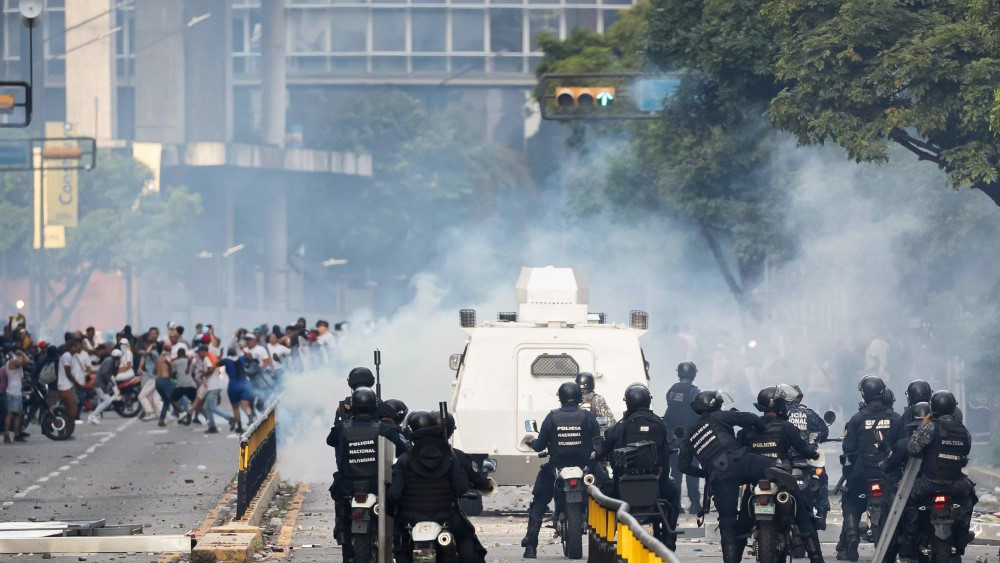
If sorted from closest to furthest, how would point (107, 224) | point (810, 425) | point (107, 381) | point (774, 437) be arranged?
point (774, 437), point (810, 425), point (107, 381), point (107, 224)

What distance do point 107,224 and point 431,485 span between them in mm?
81176

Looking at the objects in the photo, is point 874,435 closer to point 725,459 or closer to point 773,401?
point 773,401

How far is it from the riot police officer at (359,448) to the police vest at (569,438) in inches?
117

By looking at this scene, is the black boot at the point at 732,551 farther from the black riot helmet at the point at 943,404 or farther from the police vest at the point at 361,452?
the police vest at the point at 361,452

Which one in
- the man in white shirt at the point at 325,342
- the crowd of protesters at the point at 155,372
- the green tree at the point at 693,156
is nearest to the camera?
the green tree at the point at 693,156

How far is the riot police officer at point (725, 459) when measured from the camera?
46.4ft

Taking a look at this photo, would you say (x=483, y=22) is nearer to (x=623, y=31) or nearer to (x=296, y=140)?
(x=296, y=140)

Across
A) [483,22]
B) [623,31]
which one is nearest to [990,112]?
[623,31]

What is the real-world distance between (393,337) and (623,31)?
23.4 m

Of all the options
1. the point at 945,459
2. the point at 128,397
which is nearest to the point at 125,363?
the point at 128,397

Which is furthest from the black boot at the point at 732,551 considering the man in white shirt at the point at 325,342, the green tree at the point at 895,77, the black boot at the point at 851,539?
the man in white shirt at the point at 325,342

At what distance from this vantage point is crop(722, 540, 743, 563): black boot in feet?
46.1

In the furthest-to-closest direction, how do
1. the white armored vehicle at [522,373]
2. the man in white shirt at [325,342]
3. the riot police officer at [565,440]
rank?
the man in white shirt at [325,342]
the white armored vehicle at [522,373]
the riot police officer at [565,440]

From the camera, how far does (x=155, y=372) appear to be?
3519cm
